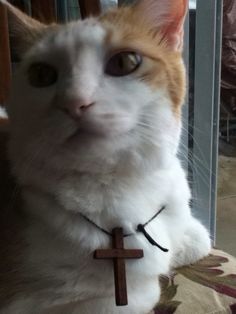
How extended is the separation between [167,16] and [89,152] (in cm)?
24

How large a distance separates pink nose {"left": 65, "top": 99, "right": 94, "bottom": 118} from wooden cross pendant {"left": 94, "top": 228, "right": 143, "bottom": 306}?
0.17 m

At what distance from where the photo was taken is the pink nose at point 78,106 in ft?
1.65

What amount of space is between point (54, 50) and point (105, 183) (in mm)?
176

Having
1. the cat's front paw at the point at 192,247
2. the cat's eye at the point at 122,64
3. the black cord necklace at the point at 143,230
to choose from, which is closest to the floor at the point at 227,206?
the cat's front paw at the point at 192,247

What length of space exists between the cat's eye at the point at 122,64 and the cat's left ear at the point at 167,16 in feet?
0.31

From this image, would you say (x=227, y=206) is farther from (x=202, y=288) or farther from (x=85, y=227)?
(x=85, y=227)

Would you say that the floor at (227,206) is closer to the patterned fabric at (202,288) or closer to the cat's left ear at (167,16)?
the patterned fabric at (202,288)

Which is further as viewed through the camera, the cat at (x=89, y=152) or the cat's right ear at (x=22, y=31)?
the cat's right ear at (x=22, y=31)

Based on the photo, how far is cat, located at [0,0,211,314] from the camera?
54 centimetres

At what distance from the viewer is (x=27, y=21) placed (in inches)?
26.5

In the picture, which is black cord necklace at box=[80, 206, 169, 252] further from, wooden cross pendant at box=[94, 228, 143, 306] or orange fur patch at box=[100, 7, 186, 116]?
orange fur patch at box=[100, 7, 186, 116]

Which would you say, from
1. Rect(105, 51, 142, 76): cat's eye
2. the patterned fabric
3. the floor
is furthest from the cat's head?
the floor

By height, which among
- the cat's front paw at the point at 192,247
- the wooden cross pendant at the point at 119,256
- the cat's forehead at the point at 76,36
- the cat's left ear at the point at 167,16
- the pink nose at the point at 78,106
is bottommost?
the cat's front paw at the point at 192,247

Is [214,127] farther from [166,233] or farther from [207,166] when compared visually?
[166,233]
